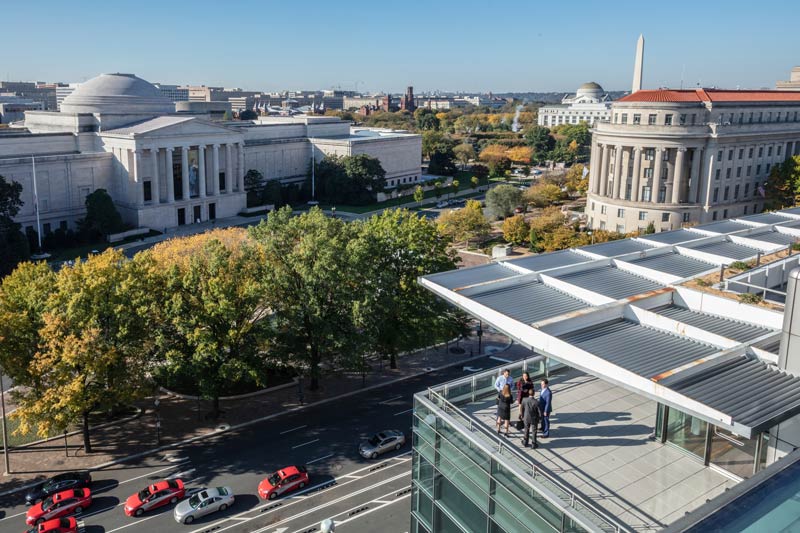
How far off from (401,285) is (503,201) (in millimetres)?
56001

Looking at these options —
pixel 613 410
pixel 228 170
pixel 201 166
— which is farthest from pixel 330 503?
pixel 228 170

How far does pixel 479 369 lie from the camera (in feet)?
169

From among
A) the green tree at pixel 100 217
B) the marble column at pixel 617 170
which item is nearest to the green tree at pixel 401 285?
the marble column at pixel 617 170

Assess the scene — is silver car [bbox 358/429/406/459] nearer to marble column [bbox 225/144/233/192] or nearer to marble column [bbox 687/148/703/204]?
marble column [bbox 687/148/703/204]

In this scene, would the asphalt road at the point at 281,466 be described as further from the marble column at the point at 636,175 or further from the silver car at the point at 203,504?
the marble column at the point at 636,175

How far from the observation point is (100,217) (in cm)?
8669

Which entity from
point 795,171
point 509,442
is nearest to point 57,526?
point 509,442

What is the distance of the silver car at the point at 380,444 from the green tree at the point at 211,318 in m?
7.24

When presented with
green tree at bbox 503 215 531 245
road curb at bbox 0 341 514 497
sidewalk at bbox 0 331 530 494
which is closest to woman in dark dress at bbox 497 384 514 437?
road curb at bbox 0 341 514 497

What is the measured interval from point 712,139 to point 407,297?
2305 inches

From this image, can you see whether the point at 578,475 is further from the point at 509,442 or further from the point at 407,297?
the point at 407,297

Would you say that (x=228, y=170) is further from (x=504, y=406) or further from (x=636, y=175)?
(x=504, y=406)

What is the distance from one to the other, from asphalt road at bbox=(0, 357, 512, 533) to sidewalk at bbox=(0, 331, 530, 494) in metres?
1.38

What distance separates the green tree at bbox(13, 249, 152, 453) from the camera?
3559cm
